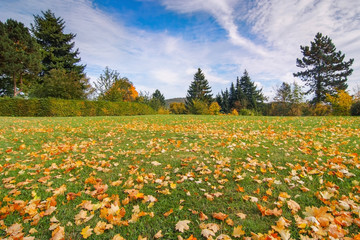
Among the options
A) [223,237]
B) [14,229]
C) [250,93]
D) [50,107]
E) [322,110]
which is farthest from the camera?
[250,93]

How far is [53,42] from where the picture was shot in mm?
28594

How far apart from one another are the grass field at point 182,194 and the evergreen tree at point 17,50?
24794 millimetres

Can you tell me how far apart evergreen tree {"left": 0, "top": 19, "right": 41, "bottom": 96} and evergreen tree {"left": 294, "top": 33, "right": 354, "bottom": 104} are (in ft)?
136

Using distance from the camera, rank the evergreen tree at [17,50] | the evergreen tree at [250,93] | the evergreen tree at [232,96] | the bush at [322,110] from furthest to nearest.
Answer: the evergreen tree at [232,96] < the evergreen tree at [250,93] < the bush at [322,110] < the evergreen tree at [17,50]

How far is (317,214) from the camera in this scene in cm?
172

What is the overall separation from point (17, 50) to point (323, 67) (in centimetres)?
4468

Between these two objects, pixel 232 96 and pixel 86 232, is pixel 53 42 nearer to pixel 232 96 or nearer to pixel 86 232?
pixel 86 232

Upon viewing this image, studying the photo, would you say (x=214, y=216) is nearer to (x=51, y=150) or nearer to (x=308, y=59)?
(x=51, y=150)

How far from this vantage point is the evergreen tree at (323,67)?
27.2 metres

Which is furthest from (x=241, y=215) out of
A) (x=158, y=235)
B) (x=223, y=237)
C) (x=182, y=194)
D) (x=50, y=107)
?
(x=50, y=107)

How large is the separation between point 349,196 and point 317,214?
0.70 m

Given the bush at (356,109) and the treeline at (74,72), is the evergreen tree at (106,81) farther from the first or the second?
the bush at (356,109)

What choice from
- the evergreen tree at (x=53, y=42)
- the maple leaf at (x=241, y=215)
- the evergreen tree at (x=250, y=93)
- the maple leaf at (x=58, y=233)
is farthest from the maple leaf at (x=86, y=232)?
the evergreen tree at (x=250, y=93)

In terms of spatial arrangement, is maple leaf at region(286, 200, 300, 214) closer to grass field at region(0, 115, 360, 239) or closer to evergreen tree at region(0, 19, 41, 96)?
grass field at region(0, 115, 360, 239)
